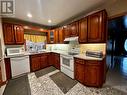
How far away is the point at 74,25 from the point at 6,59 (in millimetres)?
3021

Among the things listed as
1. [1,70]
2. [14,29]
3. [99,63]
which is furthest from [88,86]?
[14,29]

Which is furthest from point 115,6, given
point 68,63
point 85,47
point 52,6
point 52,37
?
point 52,37

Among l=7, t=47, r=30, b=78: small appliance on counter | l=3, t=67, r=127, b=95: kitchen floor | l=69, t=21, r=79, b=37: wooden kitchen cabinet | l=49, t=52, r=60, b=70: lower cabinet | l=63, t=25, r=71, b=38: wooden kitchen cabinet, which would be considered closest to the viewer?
l=3, t=67, r=127, b=95: kitchen floor

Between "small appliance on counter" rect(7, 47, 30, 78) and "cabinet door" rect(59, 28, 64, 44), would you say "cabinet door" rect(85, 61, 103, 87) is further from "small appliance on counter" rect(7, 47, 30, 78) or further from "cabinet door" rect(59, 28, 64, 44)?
"small appliance on counter" rect(7, 47, 30, 78)

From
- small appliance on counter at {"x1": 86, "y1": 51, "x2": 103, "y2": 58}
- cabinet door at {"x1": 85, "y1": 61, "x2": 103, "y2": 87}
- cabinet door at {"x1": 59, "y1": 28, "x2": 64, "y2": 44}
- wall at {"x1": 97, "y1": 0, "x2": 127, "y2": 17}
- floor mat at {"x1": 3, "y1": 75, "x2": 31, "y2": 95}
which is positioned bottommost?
floor mat at {"x1": 3, "y1": 75, "x2": 31, "y2": 95}

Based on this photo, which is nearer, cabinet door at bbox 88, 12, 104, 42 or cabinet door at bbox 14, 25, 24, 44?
cabinet door at bbox 88, 12, 104, 42

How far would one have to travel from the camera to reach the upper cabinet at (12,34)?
10.4ft

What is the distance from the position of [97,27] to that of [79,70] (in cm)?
155

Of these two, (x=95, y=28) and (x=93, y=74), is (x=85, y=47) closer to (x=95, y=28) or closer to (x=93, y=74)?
(x=95, y=28)

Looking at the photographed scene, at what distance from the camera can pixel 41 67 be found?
161 inches

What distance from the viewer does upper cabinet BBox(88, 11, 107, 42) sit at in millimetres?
2301

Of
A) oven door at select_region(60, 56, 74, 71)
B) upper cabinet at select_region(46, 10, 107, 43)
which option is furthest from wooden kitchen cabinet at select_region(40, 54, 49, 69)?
upper cabinet at select_region(46, 10, 107, 43)

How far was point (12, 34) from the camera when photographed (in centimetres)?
331

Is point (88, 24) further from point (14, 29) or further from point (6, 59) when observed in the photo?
point (6, 59)
